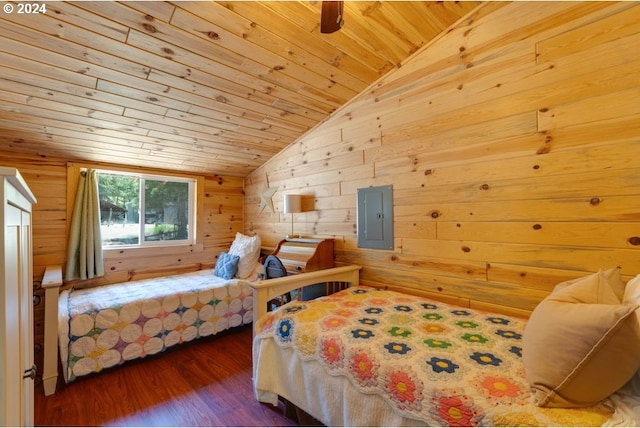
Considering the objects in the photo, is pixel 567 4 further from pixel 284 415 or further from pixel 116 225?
pixel 116 225

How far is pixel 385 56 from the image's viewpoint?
6.88 ft

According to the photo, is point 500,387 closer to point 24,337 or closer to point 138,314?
point 24,337

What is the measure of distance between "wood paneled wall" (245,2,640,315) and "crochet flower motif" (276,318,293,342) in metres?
1.03

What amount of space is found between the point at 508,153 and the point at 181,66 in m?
2.16

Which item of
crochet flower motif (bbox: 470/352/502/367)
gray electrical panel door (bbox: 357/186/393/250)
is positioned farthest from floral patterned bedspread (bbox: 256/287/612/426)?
gray electrical panel door (bbox: 357/186/393/250)

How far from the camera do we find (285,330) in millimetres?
1586

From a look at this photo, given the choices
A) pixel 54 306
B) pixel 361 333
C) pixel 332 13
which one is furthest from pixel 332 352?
pixel 54 306

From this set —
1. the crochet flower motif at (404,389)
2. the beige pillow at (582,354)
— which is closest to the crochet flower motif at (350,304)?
the crochet flower motif at (404,389)

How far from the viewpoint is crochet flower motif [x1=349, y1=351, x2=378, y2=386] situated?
118 centimetres

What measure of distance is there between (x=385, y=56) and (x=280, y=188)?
181 cm

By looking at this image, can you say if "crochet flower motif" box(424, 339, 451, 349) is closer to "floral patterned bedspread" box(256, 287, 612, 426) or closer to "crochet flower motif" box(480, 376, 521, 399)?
"floral patterned bedspread" box(256, 287, 612, 426)

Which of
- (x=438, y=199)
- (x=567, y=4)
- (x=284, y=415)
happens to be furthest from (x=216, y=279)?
(x=567, y=4)

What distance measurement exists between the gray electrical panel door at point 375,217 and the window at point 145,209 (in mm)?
2309

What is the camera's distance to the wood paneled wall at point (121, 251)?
2539 mm
